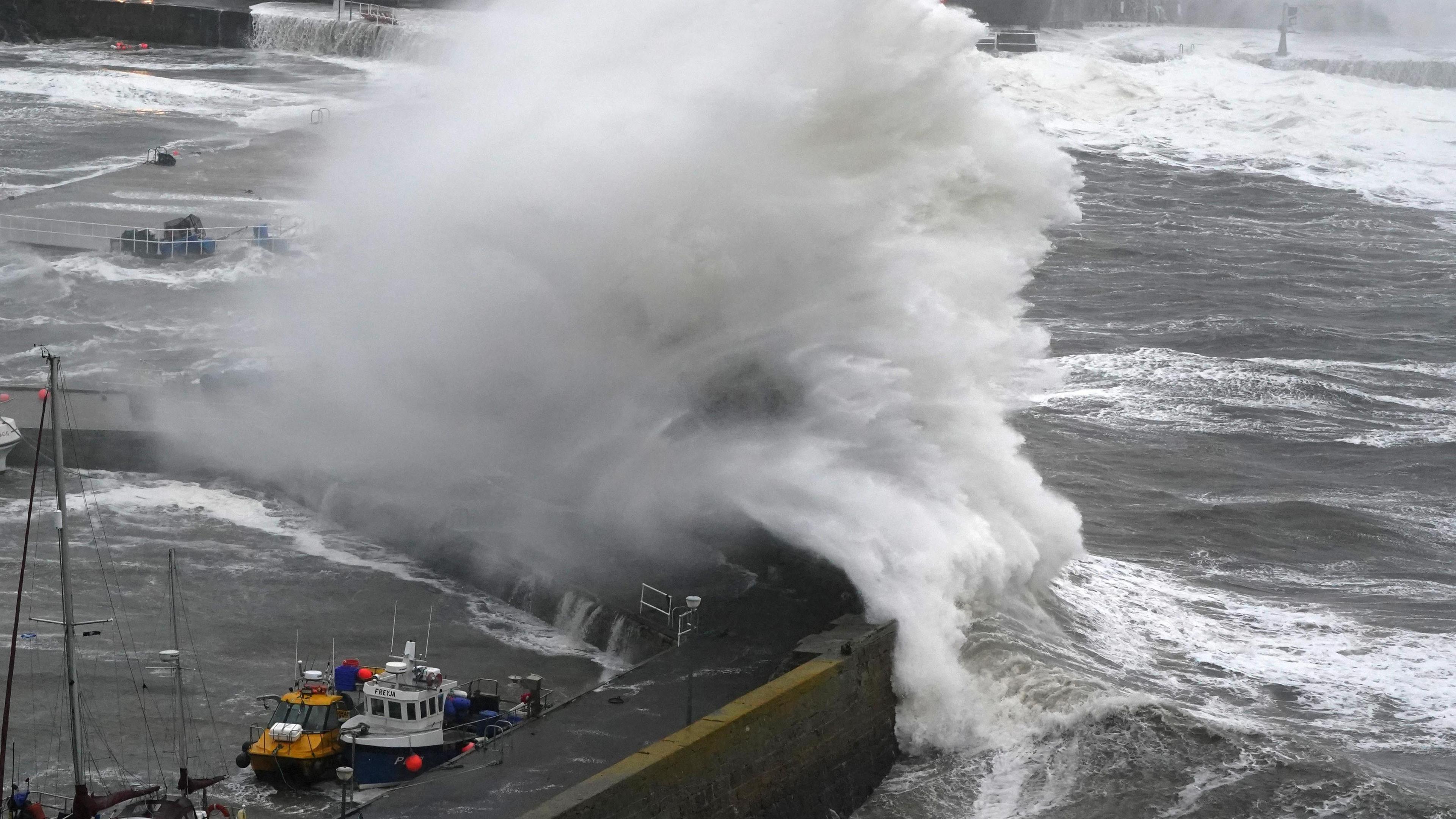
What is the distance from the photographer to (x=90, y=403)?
89.9 ft

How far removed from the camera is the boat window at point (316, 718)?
16078mm

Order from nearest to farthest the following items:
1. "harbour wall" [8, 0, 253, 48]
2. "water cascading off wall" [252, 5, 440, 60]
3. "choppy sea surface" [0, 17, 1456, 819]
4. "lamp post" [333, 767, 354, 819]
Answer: "lamp post" [333, 767, 354, 819] → "choppy sea surface" [0, 17, 1456, 819] → "water cascading off wall" [252, 5, 440, 60] → "harbour wall" [8, 0, 253, 48]

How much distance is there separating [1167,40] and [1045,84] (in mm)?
15644

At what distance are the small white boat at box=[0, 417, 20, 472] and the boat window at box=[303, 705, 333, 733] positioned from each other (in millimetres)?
11270

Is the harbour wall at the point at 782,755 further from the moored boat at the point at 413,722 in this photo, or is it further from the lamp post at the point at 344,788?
the moored boat at the point at 413,722

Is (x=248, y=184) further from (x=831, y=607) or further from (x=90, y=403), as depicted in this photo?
(x=831, y=607)

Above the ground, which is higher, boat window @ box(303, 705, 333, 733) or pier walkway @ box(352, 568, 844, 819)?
pier walkway @ box(352, 568, 844, 819)

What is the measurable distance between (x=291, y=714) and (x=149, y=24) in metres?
58.6

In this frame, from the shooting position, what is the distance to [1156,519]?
25.0 m

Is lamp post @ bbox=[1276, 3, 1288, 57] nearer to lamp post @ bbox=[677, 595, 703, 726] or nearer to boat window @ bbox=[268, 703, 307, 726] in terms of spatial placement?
lamp post @ bbox=[677, 595, 703, 726]

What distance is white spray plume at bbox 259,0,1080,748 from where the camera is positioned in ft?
66.2

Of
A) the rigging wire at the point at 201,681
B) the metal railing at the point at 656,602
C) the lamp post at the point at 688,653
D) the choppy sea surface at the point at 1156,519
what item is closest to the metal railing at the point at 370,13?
the choppy sea surface at the point at 1156,519

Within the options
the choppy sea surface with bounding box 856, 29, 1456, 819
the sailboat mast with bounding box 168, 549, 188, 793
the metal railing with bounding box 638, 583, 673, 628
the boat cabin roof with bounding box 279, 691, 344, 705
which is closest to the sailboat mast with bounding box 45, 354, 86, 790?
the sailboat mast with bounding box 168, 549, 188, 793

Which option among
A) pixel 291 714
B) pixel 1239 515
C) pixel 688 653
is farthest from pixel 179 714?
pixel 1239 515
